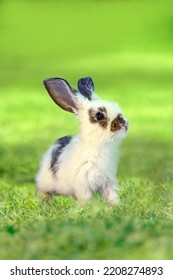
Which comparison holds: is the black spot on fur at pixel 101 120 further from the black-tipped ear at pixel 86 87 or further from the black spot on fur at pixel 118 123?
the black-tipped ear at pixel 86 87

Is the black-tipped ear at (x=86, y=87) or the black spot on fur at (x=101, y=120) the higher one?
the black-tipped ear at (x=86, y=87)

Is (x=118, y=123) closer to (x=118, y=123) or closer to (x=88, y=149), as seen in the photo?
(x=118, y=123)

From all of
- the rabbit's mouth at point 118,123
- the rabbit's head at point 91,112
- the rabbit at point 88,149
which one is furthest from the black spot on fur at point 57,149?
the rabbit's mouth at point 118,123

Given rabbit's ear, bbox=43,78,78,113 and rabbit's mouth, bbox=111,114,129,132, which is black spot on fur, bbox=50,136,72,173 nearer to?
rabbit's ear, bbox=43,78,78,113

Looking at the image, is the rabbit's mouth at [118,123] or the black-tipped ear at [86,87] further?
the black-tipped ear at [86,87]

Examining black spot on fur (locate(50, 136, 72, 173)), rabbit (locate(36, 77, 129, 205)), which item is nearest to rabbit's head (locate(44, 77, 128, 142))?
rabbit (locate(36, 77, 129, 205))

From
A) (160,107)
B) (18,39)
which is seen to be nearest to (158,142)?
(160,107)
